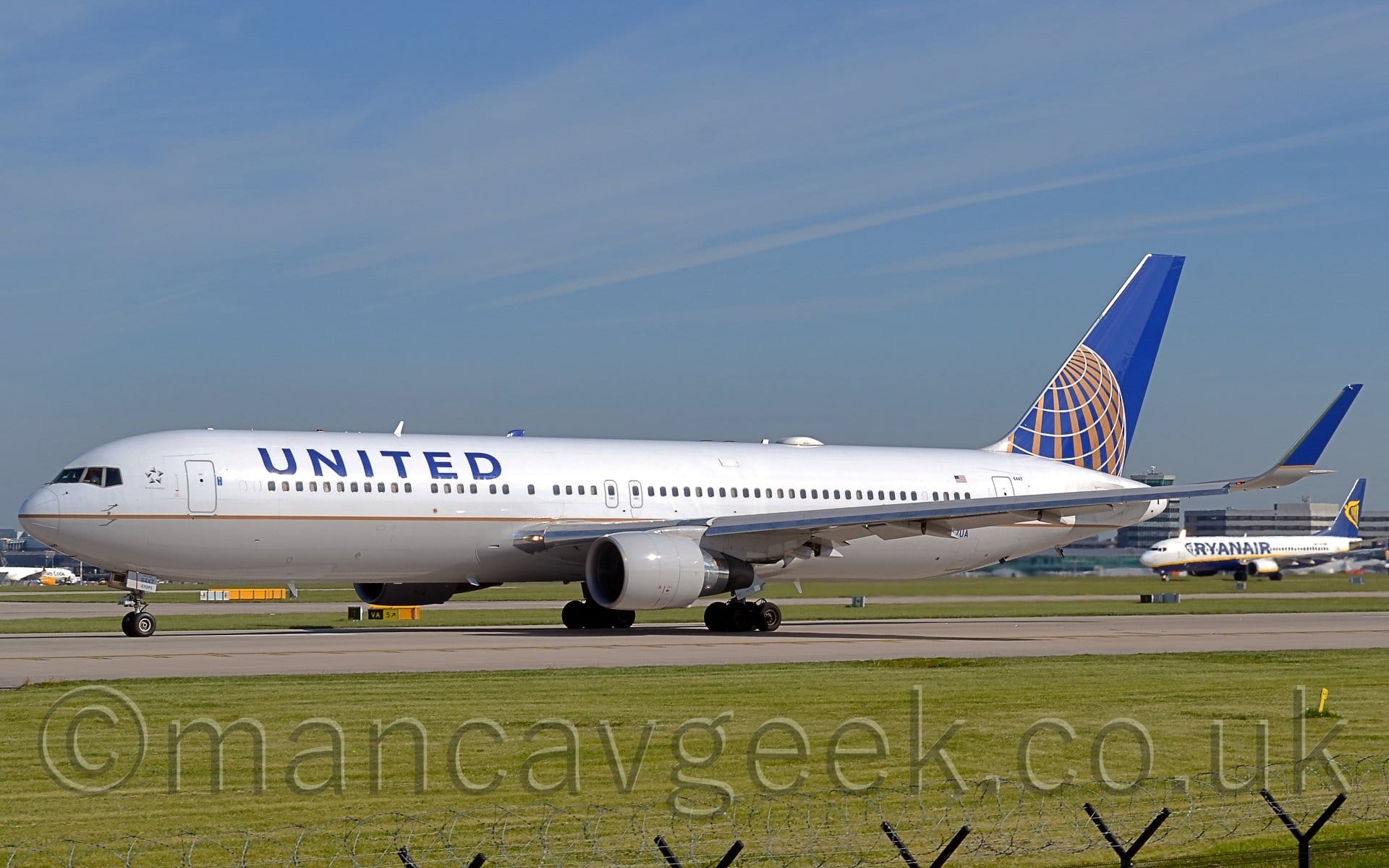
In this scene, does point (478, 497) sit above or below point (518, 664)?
above

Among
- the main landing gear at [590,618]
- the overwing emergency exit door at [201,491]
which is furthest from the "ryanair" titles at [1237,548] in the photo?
the overwing emergency exit door at [201,491]

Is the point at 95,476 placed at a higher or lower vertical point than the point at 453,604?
higher

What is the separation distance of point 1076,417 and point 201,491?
27027 millimetres

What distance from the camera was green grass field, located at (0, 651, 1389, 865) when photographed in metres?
12.6

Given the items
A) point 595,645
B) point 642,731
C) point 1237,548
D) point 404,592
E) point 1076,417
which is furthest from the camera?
point 1237,548

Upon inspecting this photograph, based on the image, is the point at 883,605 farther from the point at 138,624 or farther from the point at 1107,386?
the point at 138,624

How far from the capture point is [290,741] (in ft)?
53.2

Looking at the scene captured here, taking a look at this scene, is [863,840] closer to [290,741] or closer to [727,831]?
[727,831]

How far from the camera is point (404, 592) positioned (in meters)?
40.0

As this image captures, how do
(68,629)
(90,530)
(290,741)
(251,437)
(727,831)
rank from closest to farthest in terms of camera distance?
(727,831)
(290,741)
(90,530)
(251,437)
(68,629)

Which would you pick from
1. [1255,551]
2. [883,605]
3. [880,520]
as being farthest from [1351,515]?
[880,520]

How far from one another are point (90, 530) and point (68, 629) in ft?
24.5

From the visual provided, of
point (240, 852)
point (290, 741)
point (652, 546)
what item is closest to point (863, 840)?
point (240, 852)

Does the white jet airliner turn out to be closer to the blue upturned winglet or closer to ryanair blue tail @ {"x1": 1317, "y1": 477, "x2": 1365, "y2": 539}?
the blue upturned winglet
